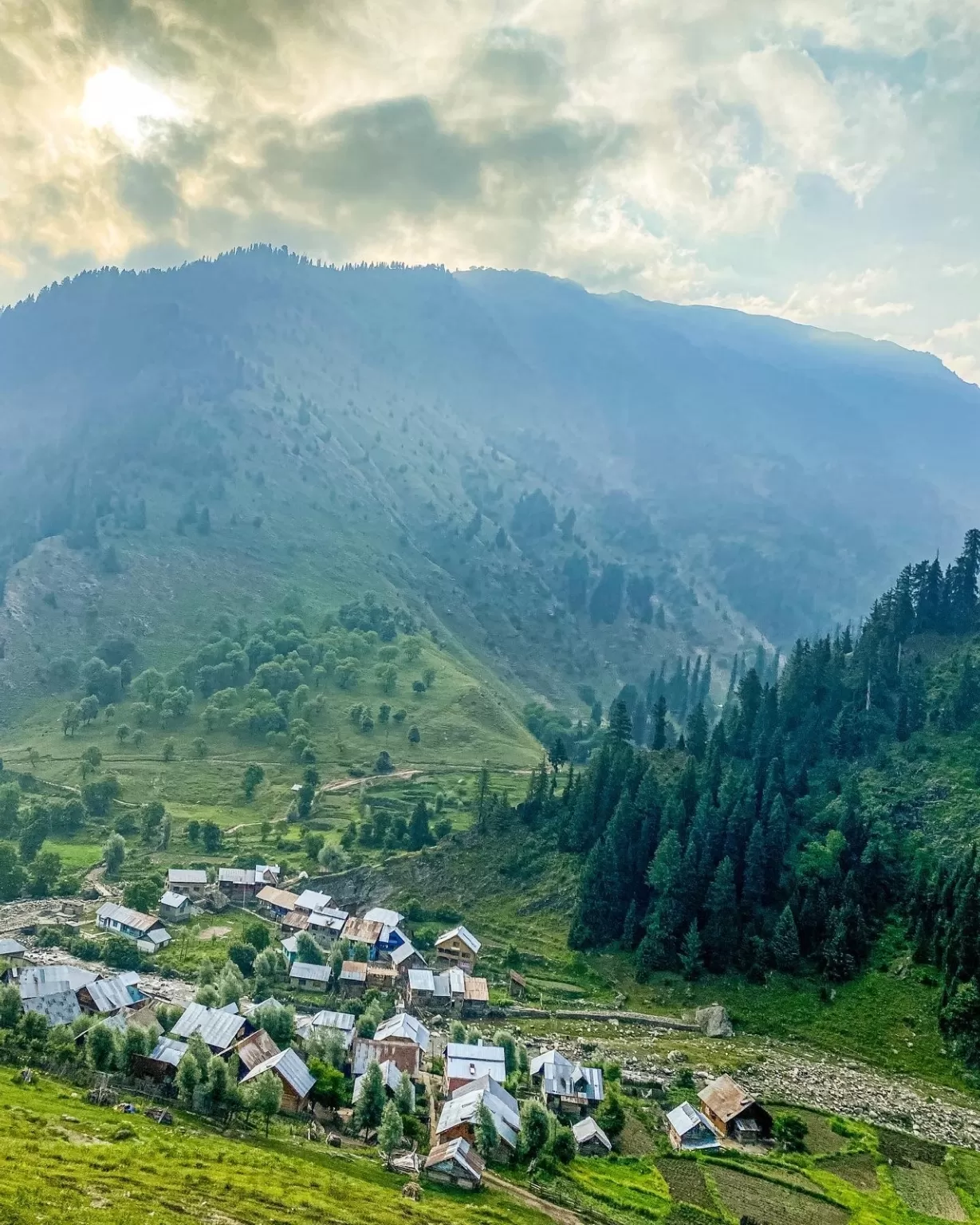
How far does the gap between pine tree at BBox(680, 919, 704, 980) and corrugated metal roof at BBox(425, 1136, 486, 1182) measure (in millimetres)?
41941

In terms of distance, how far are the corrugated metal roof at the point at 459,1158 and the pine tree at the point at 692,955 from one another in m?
41.9

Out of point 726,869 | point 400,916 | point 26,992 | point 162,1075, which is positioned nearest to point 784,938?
point 726,869

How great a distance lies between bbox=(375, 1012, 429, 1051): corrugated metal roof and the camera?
246 feet

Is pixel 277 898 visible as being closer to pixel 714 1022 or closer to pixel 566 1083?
pixel 566 1083

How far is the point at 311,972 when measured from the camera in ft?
311

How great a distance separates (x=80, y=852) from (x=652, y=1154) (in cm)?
10387

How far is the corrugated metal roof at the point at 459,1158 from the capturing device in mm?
53719

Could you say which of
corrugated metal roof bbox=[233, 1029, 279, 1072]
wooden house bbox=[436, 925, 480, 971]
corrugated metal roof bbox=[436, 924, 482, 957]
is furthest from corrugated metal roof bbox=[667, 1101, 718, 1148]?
corrugated metal roof bbox=[436, 924, 482, 957]

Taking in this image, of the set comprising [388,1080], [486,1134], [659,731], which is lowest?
[388,1080]

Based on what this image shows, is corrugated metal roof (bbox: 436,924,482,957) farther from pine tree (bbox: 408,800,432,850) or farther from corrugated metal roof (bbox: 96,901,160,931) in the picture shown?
corrugated metal roof (bbox: 96,901,160,931)

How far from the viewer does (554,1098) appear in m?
67.9

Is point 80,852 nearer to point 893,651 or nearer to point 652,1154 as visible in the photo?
point 652,1154

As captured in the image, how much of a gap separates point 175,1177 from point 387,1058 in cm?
2938

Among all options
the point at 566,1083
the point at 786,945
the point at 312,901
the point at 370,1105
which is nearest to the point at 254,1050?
the point at 370,1105
